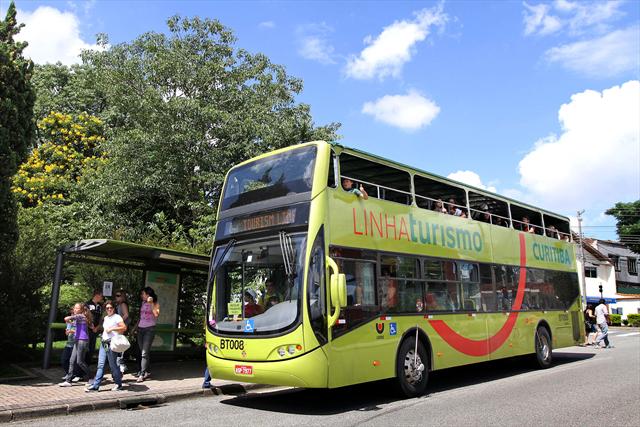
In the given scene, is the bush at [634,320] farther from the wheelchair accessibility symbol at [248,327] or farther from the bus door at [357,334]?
the wheelchair accessibility symbol at [248,327]

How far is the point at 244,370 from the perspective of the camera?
7434 mm

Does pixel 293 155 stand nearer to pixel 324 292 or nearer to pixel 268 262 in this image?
pixel 268 262

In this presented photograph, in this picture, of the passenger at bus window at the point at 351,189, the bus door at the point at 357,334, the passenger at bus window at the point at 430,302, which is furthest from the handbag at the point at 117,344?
the passenger at bus window at the point at 430,302

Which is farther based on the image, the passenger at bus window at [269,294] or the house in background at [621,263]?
the house in background at [621,263]

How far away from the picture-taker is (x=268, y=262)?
7777 millimetres

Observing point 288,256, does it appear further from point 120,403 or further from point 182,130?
point 182,130

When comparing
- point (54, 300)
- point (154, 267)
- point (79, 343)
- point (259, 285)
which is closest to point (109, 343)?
point (79, 343)

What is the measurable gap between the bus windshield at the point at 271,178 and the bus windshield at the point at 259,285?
0.79 meters

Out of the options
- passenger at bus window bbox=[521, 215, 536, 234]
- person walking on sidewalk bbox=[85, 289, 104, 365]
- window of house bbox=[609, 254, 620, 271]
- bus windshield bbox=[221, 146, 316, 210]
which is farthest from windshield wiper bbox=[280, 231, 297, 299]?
window of house bbox=[609, 254, 620, 271]

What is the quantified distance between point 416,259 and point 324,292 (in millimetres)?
2707

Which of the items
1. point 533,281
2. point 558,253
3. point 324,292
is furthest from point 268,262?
point 558,253

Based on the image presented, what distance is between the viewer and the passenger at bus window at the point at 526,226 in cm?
1334

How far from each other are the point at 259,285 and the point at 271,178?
1833 mm

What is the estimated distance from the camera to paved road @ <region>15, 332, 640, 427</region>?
22.5 ft
